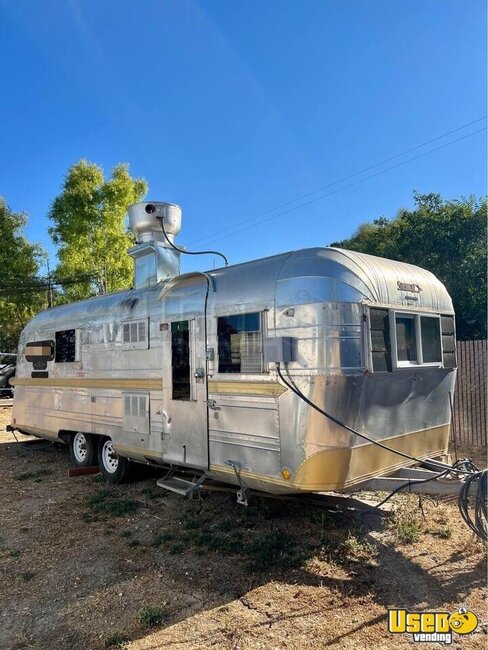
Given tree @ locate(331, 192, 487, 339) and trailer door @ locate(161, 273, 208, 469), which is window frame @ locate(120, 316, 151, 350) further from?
tree @ locate(331, 192, 487, 339)

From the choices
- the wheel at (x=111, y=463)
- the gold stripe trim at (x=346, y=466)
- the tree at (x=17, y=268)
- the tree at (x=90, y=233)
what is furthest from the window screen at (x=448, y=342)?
the tree at (x=17, y=268)

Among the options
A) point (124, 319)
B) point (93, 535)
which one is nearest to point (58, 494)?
point (93, 535)

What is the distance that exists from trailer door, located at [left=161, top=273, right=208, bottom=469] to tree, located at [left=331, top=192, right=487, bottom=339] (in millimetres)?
9273

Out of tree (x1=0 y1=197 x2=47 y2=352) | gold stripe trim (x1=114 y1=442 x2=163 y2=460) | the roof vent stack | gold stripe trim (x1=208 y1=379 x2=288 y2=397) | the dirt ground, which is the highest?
tree (x1=0 y1=197 x2=47 y2=352)

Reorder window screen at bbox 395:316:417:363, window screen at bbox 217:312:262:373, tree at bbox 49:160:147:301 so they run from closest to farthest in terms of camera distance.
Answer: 1. window screen at bbox 395:316:417:363
2. window screen at bbox 217:312:262:373
3. tree at bbox 49:160:147:301

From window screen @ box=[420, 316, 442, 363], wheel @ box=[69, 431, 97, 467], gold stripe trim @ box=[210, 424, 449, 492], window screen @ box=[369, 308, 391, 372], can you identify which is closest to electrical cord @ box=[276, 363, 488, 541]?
gold stripe trim @ box=[210, 424, 449, 492]

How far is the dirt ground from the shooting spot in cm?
354

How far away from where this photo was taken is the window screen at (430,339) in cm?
495

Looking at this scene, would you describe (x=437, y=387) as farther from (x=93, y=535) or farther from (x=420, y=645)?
(x=93, y=535)

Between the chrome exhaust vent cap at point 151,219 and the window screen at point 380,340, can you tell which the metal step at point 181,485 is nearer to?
the window screen at point 380,340

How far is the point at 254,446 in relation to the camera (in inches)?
185

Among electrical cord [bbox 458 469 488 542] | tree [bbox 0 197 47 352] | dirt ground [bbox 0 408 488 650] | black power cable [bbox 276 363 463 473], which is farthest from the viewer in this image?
tree [bbox 0 197 47 352]

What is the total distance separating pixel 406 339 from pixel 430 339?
474 millimetres

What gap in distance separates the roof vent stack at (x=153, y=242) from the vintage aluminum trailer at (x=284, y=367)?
0.18ft
